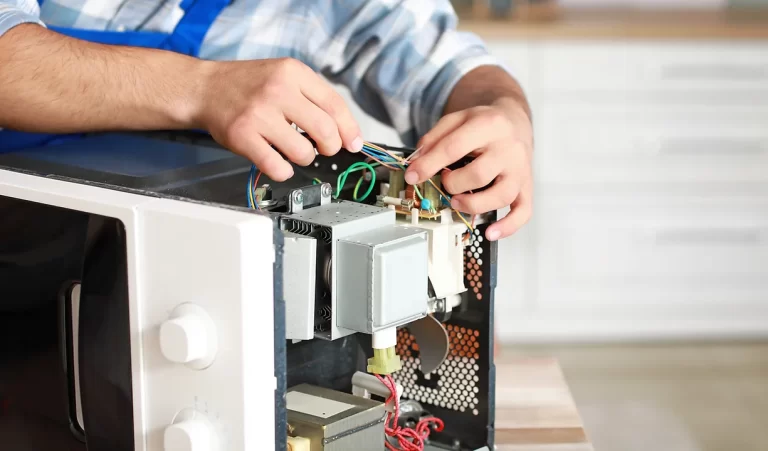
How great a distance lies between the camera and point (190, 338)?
601mm

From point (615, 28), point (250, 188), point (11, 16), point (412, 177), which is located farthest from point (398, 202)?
point (615, 28)

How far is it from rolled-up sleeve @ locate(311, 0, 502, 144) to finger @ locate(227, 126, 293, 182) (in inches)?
17.8

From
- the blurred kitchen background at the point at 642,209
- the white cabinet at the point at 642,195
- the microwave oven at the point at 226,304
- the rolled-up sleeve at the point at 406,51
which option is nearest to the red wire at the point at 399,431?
the microwave oven at the point at 226,304

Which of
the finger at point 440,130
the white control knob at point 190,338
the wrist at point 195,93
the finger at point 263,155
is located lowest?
the white control knob at point 190,338

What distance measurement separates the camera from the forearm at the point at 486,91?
1.05 m

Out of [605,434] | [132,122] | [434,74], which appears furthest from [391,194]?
[605,434]

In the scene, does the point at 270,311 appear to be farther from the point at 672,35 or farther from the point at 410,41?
the point at 672,35

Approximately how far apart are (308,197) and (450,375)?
9.9 inches

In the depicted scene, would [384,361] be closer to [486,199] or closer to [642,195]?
[486,199]

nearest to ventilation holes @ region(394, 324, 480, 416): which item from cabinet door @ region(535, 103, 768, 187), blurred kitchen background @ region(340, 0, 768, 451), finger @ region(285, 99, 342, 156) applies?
finger @ region(285, 99, 342, 156)

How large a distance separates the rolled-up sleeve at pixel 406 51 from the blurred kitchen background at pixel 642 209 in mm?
1316

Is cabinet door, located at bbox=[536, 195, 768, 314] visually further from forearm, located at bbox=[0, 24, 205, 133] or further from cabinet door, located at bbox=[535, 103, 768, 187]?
forearm, located at bbox=[0, 24, 205, 133]

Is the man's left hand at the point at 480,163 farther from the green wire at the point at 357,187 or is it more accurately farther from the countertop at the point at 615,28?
the countertop at the point at 615,28

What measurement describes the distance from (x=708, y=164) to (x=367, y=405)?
6.84 feet
